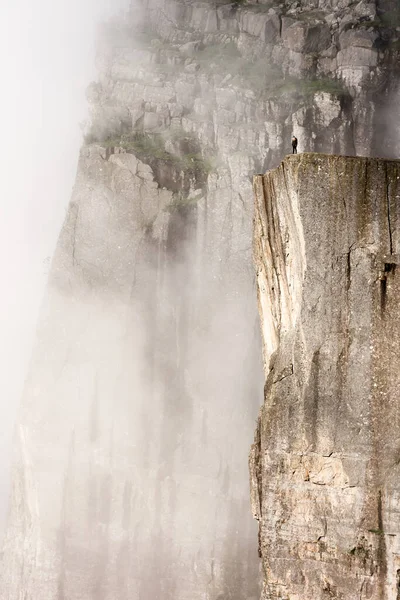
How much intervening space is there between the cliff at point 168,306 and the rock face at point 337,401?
1560cm

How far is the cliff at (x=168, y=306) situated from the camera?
30.7 metres

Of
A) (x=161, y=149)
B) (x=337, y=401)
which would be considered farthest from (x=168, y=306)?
(x=337, y=401)

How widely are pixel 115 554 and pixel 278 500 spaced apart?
54.4 ft

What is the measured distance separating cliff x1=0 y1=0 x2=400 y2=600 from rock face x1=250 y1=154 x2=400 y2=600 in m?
15.6

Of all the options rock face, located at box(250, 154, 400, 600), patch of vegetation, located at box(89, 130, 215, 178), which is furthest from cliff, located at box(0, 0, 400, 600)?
rock face, located at box(250, 154, 400, 600)

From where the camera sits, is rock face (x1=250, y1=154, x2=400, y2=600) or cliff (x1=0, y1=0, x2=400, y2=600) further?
cliff (x1=0, y1=0, x2=400, y2=600)

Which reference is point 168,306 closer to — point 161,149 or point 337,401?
point 161,149

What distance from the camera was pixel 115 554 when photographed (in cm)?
3050

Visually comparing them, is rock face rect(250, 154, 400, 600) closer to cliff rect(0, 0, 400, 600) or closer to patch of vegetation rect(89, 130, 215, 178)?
cliff rect(0, 0, 400, 600)

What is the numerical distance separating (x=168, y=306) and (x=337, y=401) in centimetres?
1769

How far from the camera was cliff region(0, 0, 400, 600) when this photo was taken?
101ft

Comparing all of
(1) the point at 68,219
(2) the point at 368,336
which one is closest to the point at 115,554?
(1) the point at 68,219

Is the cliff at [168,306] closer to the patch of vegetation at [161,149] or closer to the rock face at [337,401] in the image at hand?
the patch of vegetation at [161,149]

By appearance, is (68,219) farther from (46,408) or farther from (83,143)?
(46,408)
